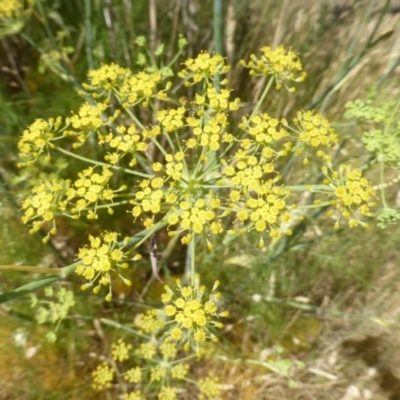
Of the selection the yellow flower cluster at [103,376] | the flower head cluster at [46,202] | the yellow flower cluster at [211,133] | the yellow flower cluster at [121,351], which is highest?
the yellow flower cluster at [211,133]

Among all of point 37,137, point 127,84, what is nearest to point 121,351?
point 37,137

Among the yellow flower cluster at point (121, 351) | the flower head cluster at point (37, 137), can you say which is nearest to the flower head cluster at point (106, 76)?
the flower head cluster at point (37, 137)

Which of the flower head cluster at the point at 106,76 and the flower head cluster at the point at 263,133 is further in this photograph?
the flower head cluster at the point at 106,76

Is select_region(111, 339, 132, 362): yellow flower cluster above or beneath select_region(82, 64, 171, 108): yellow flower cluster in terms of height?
beneath

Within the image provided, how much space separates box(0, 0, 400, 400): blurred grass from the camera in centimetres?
264

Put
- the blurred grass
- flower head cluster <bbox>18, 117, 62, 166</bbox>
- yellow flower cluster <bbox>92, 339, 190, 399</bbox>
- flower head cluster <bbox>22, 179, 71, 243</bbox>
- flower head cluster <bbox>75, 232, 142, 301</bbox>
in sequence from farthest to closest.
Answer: the blurred grass < yellow flower cluster <bbox>92, 339, 190, 399</bbox> < flower head cluster <bbox>18, 117, 62, 166</bbox> < flower head cluster <bbox>22, 179, 71, 243</bbox> < flower head cluster <bbox>75, 232, 142, 301</bbox>

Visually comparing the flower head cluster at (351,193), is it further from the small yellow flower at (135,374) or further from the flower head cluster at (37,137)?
the small yellow flower at (135,374)

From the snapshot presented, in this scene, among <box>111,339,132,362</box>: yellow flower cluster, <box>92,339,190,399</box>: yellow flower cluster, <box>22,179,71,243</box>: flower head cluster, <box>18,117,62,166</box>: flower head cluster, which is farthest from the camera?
<box>111,339,132,362</box>: yellow flower cluster

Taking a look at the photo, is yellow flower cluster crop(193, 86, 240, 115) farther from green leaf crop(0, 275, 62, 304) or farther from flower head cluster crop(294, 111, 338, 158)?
green leaf crop(0, 275, 62, 304)

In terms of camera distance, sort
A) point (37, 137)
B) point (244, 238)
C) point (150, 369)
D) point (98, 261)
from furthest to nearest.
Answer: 1. point (244, 238)
2. point (150, 369)
3. point (37, 137)
4. point (98, 261)

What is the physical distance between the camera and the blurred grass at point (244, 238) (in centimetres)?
264

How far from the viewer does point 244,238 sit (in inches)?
109

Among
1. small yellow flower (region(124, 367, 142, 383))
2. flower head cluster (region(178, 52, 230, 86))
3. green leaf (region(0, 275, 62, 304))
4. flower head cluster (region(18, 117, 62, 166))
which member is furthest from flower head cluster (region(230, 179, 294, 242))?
small yellow flower (region(124, 367, 142, 383))

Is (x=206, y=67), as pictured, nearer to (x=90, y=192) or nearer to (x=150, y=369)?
(x=90, y=192)
